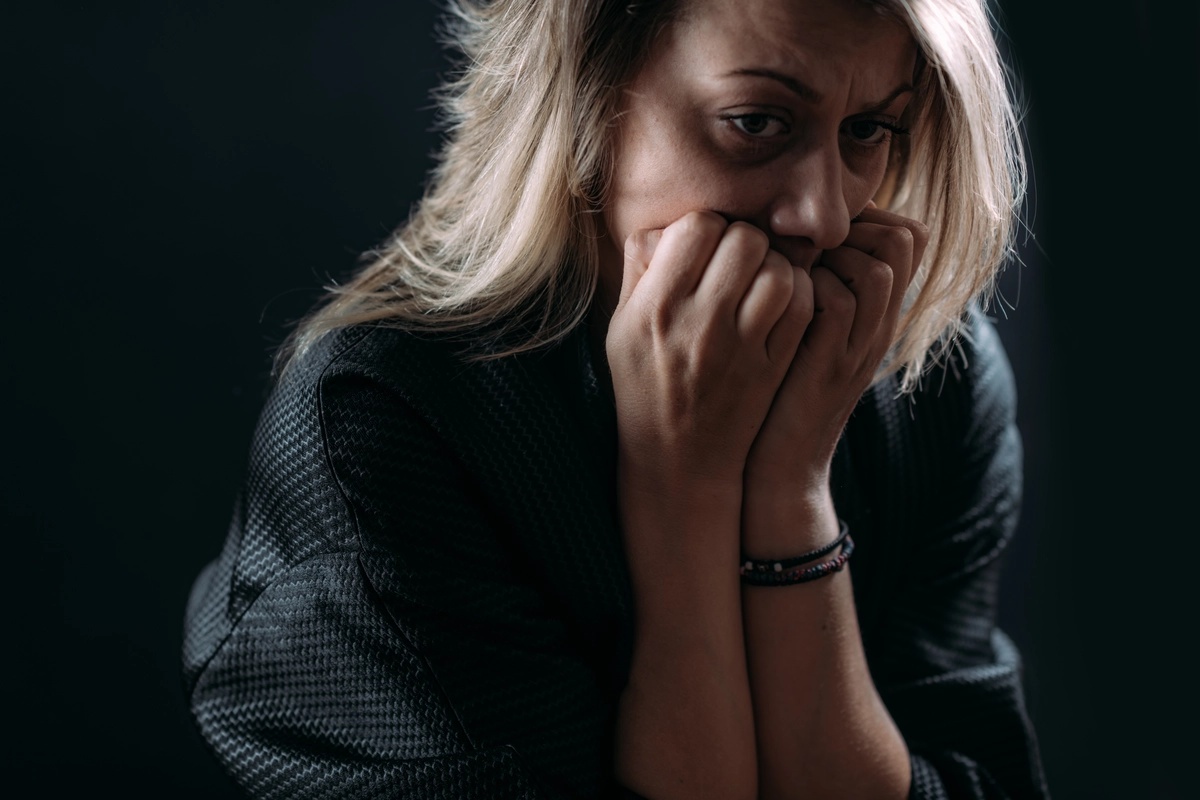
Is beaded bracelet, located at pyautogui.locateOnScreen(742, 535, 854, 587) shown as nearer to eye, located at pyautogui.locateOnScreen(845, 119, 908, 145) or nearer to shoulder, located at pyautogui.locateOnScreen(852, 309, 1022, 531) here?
shoulder, located at pyautogui.locateOnScreen(852, 309, 1022, 531)

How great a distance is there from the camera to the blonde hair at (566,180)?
0.87m

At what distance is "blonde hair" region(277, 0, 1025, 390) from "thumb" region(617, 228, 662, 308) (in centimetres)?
5

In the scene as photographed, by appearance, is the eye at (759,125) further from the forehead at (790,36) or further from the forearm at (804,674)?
the forearm at (804,674)

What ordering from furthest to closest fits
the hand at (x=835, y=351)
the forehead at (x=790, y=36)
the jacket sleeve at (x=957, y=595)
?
the jacket sleeve at (x=957, y=595)
the hand at (x=835, y=351)
the forehead at (x=790, y=36)

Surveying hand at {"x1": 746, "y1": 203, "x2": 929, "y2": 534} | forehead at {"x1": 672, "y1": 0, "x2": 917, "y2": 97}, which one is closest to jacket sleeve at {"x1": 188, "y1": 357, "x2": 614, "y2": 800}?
hand at {"x1": 746, "y1": 203, "x2": 929, "y2": 534}

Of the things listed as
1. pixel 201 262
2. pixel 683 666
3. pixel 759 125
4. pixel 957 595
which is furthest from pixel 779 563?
pixel 201 262

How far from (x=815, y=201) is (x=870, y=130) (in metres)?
0.11

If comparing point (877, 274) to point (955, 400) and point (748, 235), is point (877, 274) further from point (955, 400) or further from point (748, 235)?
point (955, 400)

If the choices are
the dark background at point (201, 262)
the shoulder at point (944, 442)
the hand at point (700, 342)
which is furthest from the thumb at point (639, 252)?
the dark background at point (201, 262)

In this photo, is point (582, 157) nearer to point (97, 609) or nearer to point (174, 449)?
point (174, 449)

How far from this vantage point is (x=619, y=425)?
95 cm

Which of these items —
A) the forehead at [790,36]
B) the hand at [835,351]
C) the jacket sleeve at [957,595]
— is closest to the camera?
the forehead at [790,36]

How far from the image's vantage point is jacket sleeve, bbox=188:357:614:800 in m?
0.83

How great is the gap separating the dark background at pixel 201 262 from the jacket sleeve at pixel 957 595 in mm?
493
